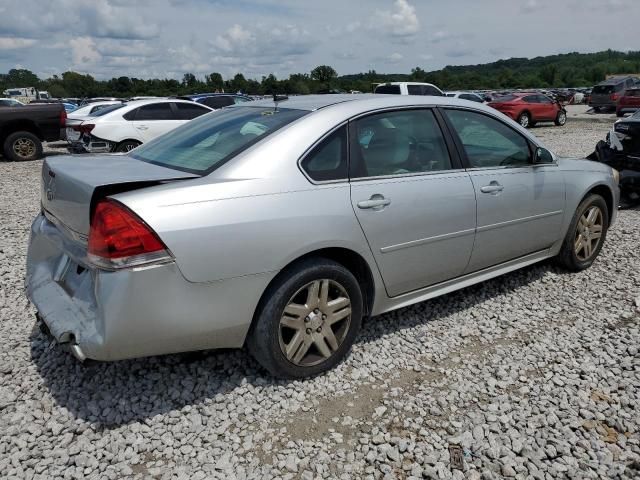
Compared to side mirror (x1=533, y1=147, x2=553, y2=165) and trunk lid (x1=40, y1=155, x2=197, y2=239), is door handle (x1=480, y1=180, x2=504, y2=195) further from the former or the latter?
trunk lid (x1=40, y1=155, x2=197, y2=239)

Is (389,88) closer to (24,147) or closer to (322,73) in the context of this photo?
(24,147)

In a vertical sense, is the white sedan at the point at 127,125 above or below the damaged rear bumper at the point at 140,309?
above

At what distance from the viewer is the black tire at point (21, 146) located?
42.2ft

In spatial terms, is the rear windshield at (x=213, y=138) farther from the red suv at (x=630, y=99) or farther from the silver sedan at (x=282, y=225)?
the red suv at (x=630, y=99)

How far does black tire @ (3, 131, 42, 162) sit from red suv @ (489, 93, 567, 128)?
1665 cm

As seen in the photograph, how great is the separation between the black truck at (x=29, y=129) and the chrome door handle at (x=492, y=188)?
39.5 ft

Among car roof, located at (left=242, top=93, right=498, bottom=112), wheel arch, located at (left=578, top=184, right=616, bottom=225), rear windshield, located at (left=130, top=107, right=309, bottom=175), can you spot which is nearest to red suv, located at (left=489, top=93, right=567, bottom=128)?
→ wheel arch, located at (left=578, top=184, right=616, bottom=225)

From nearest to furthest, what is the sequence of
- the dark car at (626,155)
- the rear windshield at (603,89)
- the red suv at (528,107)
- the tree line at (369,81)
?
the dark car at (626,155), the red suv at (528,107), the rear windshield at (603,89), the tree line at (369,81)

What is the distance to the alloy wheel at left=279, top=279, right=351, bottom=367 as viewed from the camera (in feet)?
9.39

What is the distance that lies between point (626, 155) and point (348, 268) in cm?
596

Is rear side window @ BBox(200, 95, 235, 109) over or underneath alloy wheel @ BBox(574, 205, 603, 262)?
over

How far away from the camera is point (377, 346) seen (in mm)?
3438

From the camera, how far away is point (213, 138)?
126 inches

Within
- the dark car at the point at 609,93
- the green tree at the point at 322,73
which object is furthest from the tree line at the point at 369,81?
the dark car at the point at 609,93
